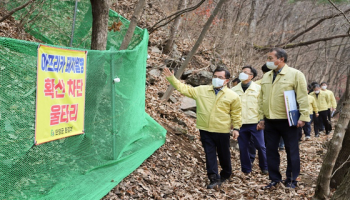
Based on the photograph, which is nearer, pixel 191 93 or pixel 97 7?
pixel 97 7

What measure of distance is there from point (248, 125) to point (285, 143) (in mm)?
1450

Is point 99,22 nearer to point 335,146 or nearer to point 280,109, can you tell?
point 280,109

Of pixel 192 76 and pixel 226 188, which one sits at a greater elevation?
pixel 192 76

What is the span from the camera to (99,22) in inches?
211

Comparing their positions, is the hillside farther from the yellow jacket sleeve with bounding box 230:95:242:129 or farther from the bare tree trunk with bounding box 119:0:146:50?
the bare tree trunk with bounding box 119:0:146:50

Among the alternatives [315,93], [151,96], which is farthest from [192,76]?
[315,93]

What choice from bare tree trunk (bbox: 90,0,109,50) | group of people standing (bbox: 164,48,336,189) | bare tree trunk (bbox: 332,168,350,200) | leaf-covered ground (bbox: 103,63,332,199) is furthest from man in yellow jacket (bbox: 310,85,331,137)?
bare tree trunk (bbox: 332,168,350,200)

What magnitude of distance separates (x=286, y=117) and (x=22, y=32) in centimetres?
608

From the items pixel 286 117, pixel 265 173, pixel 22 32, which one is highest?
pixel 22 32

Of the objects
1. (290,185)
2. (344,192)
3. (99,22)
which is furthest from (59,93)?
(290,185)

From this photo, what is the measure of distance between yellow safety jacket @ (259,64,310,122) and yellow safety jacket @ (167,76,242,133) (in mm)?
520

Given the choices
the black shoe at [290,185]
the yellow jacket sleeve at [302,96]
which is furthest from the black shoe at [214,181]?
the yellow jacket sleeve at [302,96]

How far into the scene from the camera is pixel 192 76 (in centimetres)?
1298

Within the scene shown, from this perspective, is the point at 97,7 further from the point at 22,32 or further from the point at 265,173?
the point at 265,173
